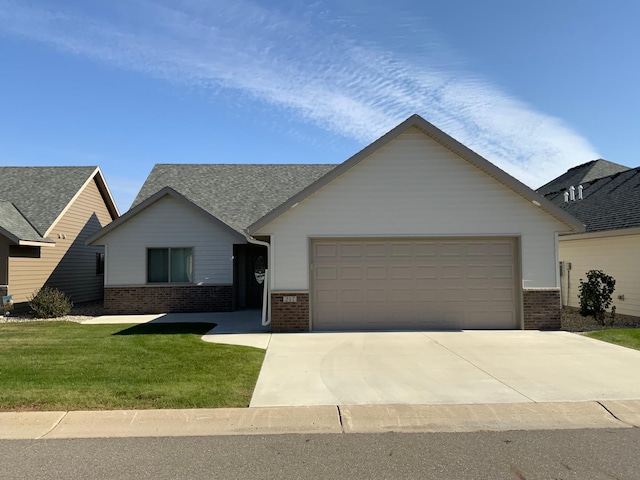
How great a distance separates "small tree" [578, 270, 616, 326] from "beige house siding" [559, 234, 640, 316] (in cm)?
66

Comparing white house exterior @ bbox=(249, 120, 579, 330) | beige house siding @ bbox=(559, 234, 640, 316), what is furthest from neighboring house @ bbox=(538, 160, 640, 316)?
white house exterior @ bbox=(249, 120, 579, 330)

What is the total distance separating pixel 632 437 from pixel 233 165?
68.3ft

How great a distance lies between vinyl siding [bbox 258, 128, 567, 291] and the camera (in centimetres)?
1261

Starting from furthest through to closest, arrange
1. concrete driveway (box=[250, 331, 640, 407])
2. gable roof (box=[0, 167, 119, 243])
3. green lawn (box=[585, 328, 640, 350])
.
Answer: gable roof (box=[0, 167, 119, 243]), green lawn (box=[585, 328, 640, 350]), concrete driveway (box=[250, 331, 640, 407])

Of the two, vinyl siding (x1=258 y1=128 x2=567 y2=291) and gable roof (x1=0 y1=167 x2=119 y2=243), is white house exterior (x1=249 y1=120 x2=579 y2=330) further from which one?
gable roof (x1=0 y1=167 x2=119 y2=243)

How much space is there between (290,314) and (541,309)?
22.0 ft

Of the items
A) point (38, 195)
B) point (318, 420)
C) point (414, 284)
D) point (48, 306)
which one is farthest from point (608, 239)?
point (38, 195)

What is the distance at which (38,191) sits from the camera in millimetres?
20453

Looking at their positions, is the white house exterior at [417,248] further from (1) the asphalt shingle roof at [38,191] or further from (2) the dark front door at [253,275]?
(1) the asphalt shingle roof at [38,191]

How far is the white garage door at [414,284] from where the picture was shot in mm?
12672

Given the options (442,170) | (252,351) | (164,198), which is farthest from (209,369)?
(164,198)

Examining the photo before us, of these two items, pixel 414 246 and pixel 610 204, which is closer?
pixel 414 246

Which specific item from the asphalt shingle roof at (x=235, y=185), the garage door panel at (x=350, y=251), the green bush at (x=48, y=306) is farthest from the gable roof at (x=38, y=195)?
the garage door panel at (x=350, y=251)

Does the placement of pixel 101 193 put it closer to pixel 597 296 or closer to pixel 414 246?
pixel 414 246
